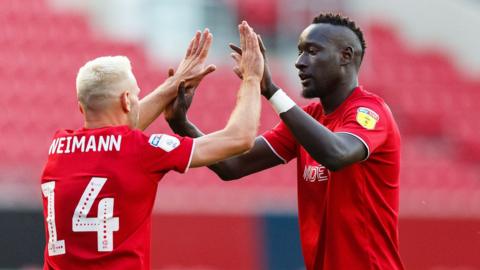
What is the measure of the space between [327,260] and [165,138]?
1.05 meters

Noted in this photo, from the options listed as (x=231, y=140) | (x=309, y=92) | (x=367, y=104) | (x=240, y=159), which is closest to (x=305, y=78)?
(x=309, y=92)

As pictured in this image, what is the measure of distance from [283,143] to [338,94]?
1.51 feet

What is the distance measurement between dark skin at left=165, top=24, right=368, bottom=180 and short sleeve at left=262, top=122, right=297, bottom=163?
0.09 ft

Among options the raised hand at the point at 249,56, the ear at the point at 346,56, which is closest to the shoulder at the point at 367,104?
the ear at the point at 346,56

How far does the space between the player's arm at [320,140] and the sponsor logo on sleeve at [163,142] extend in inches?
Result: 22.0

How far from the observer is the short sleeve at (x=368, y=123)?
16.6 ft

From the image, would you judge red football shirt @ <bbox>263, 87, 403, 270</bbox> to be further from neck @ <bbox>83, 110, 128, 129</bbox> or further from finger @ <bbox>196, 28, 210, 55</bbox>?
neck @ <bbox>83, 110, 128, 129</bbox>

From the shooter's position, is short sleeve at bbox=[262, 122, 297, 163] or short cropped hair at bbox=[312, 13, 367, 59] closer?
short cropped hair at bbox=[312, 13, 367, 59]

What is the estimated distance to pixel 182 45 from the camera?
14.5 metres

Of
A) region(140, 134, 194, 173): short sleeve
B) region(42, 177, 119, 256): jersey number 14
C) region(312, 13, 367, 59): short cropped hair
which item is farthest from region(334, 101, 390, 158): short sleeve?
region(42, 177, 119, 256): jersey number 14

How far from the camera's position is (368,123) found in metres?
5.12

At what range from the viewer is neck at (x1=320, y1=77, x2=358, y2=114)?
5.35 metres

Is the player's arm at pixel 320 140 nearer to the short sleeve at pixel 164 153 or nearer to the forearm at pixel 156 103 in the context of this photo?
the short sleeve at pixel 164 153

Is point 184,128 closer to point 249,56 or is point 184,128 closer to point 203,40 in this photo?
point 203,40
